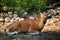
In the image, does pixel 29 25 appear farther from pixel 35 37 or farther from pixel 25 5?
pixel 25 5

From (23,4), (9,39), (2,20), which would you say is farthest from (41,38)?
(23,4)

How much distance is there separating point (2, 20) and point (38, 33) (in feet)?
12.3

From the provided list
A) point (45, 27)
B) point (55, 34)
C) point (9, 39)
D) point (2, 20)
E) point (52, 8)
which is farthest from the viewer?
point (52, 8)

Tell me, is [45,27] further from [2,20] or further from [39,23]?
[2,20]

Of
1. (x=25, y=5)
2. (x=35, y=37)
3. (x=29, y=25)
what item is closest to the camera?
(x=35, y=37)

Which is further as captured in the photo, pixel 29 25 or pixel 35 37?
pixel 29 25

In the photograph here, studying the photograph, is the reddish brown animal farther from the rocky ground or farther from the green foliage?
the green foliage

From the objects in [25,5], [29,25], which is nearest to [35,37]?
[29,25]

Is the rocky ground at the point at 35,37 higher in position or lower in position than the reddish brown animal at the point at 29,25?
lower

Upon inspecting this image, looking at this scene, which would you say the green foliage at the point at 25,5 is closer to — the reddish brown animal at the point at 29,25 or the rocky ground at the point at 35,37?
the reddish brown animal at the point at 29,25

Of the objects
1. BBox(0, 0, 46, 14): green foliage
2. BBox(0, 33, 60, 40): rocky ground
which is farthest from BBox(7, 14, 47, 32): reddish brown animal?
BBox(0, 0, 46, 14): green foliage

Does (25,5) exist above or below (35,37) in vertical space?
above

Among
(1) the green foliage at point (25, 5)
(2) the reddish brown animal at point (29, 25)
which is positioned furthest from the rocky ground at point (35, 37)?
(1) the green foliage at point (25, 5)

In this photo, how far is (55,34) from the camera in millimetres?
10391
